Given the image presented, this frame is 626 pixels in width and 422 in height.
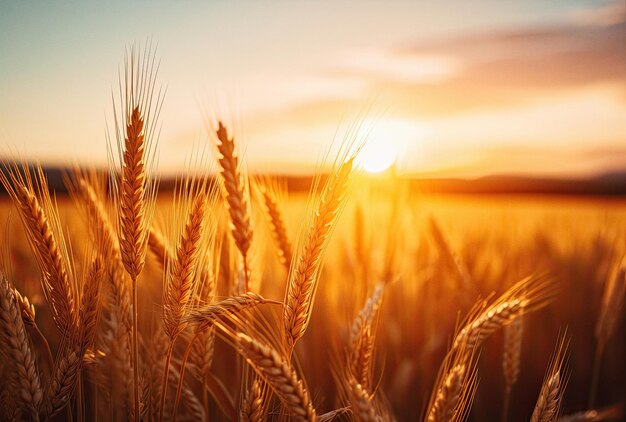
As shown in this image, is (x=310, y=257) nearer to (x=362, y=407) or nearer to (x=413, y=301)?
(x=362, y=407)

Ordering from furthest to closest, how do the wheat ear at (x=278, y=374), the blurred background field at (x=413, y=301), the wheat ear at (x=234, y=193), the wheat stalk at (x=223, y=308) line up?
the blurred background field at (x=413, y=301)
the wheat ear at (x=234, y=193)
the wheat stalk at (x=223, y=308)
the wheat ear at (x=278, y=374)

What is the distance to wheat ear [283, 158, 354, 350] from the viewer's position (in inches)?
47.9

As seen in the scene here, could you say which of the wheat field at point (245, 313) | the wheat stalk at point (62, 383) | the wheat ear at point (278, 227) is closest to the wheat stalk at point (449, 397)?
the wheat field at point (245, 313)

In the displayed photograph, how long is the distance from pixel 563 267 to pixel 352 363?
11.5 ft

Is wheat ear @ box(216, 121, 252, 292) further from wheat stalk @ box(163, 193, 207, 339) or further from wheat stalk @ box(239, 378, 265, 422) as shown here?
wheat stalk @ box(239, 378, 265, 422)

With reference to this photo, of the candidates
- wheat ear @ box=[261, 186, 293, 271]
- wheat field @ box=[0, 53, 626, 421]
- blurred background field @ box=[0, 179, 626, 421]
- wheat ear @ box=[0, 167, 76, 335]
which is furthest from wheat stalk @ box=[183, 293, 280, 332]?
blurred background field @ box=[0, 179, 626, 421]

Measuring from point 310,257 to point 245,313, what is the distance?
50 cm

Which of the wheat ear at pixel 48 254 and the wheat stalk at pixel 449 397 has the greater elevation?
the wheat ear at pixel 48 254

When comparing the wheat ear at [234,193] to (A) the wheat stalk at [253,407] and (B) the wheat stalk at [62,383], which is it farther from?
(B) the wheat stalk at [62,383]

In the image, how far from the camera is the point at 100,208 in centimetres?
170

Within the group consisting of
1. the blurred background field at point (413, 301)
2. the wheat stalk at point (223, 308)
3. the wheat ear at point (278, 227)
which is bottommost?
the blurred background field at point (413, 301)

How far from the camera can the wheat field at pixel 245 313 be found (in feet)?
4.06

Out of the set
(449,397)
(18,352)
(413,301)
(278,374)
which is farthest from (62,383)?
(413,301)

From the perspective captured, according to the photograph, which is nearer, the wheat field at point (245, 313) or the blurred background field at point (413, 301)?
the wheat field at point (245, 313)
